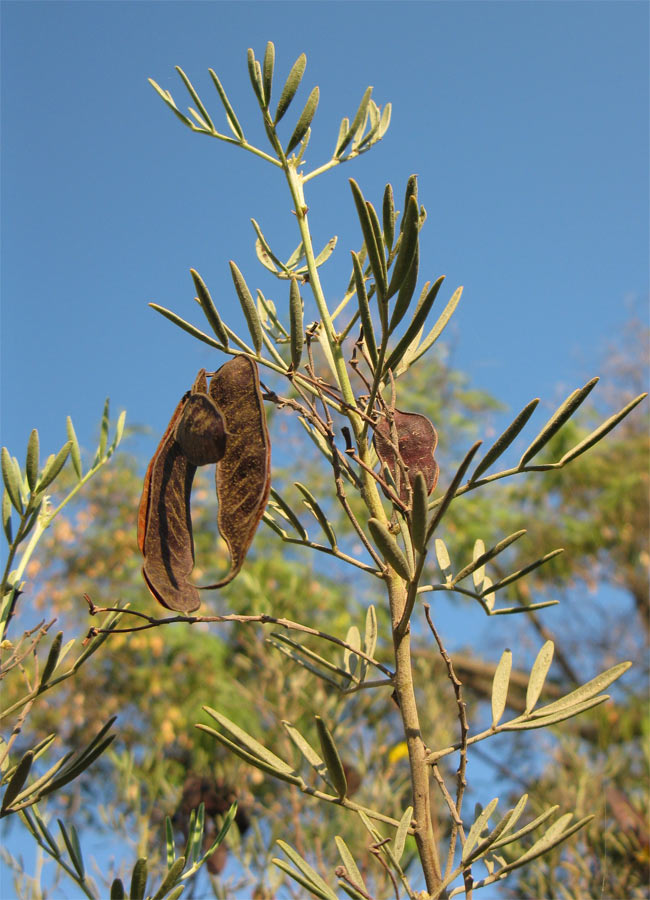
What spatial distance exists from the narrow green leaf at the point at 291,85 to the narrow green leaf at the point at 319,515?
449 millimetres

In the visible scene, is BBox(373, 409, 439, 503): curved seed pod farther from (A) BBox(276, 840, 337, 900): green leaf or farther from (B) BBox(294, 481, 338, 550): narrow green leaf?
(A) BBox(276, 840, 337, 900): green leaf

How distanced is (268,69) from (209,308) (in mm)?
364

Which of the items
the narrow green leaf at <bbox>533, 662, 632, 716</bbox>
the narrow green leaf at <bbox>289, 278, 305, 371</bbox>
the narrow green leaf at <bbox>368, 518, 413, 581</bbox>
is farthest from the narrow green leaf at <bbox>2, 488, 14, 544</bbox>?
the narrow green leaf at <bbox>533, 662, 632, 716</bbox>

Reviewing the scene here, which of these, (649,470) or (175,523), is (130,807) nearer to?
(175,523)

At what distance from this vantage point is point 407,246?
668 mm

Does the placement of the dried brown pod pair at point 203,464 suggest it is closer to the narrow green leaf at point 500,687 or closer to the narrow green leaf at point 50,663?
the narrow green leaf at point 50,663

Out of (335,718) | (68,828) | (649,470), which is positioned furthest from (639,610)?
(68,828)

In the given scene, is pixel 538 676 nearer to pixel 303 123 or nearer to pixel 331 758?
pixel 331 758

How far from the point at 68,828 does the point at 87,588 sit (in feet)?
15.8

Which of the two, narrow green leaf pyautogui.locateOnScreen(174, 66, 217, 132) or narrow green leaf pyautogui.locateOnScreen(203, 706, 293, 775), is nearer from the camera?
narrow green leaf pyautogui.locateOnScreen(203, 706, 293, 775)

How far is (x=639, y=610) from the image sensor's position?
7.82 m

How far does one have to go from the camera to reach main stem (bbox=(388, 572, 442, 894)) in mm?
687

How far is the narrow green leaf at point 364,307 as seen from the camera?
2.26ft

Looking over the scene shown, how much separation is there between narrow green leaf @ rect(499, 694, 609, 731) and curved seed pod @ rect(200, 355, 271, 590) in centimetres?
31
